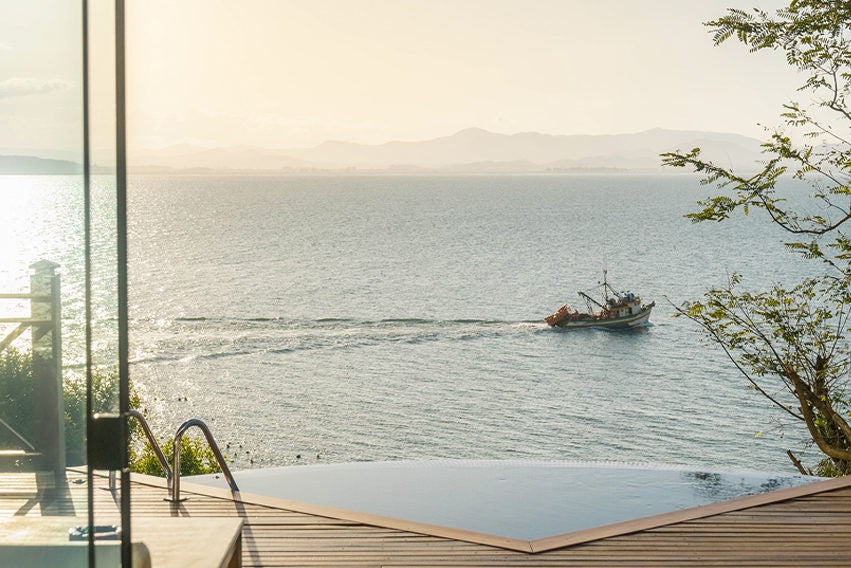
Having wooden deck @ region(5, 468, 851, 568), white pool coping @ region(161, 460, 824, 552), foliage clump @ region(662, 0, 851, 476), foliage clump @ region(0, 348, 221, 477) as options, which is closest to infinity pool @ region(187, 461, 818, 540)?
white pool coping @ region(161, 460, 824, 552)

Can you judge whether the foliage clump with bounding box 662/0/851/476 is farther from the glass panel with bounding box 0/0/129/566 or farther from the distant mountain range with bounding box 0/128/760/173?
the distant mountain range with bounding box 0/128/760/173

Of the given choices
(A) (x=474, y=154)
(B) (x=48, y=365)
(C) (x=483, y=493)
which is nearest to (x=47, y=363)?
(B) (x=48, y=365)

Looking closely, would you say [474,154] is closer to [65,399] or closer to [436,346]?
[436,346]

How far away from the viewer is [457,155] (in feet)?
295

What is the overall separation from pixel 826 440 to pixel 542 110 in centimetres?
6745

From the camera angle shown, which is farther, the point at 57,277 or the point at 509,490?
the point at 509,490

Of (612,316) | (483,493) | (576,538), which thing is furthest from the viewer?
(612,316)

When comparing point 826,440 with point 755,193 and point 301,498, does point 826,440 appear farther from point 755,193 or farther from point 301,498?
point 301,498

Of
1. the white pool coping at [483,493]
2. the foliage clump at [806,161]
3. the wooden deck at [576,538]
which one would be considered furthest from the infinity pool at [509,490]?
the wooden deck at [576,538]

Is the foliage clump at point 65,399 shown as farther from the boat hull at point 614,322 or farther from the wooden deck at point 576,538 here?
the boat hull at point 614,322

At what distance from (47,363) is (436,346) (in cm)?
2735

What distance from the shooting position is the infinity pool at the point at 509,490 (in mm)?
5039

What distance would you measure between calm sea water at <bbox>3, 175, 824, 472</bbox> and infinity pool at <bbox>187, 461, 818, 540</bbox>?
86.9 inches

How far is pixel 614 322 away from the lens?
1230 inches
